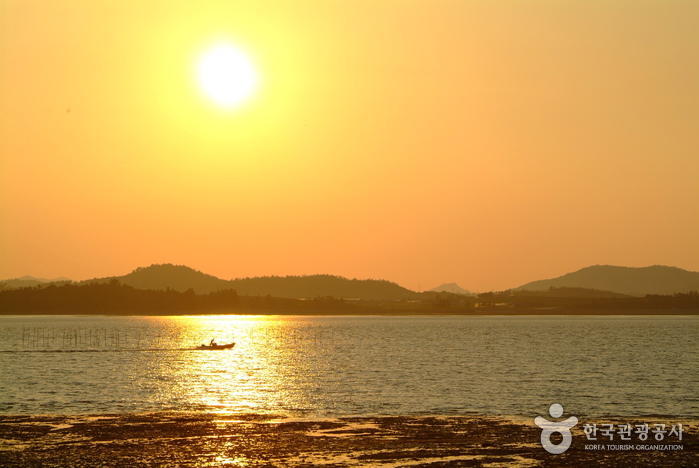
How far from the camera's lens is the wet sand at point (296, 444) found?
45.5m

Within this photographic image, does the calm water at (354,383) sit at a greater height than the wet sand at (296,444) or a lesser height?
greater

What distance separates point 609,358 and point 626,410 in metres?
76.5

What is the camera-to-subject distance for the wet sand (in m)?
45.5

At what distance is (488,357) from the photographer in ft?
480

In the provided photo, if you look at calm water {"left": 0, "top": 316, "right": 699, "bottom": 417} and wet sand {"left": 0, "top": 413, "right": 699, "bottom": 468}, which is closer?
wet sand {"left": 0, "top": 413, "right": 699, "bottom": 468}

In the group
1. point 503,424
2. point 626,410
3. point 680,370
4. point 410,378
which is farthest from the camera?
point 680,370

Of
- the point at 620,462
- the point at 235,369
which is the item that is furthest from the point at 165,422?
the point at 235,369

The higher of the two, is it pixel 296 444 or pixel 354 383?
pixel 354 383

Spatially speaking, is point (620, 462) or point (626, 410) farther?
point (626, 410)

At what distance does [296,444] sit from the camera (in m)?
50.6

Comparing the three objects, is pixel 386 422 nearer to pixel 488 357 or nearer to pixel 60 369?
pixel 60 369

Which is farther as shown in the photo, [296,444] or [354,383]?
[354,383]

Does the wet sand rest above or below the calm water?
below

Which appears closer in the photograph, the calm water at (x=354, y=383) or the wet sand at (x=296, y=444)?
the wet sand at (x=296, y=444)
